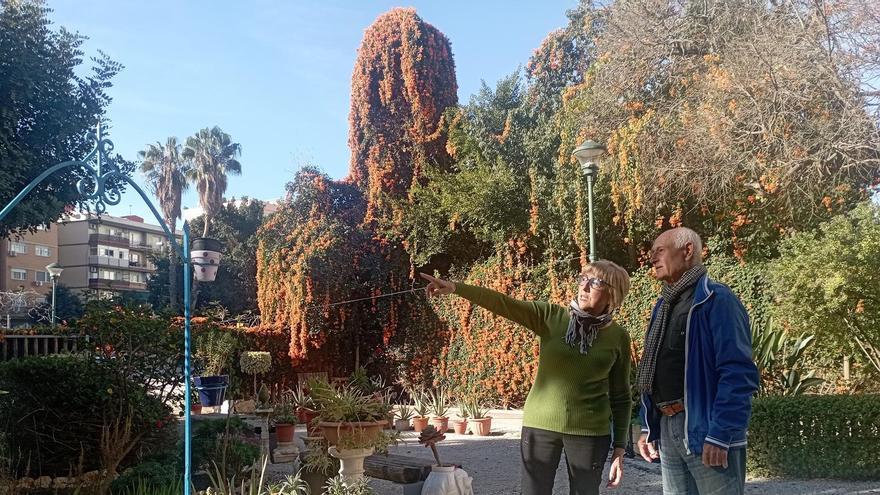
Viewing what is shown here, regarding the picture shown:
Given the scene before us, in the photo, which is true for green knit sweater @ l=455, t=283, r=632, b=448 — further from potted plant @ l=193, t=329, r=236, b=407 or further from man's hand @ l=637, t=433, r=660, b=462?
potted plant @ l=193, t=329, r=236, b=407

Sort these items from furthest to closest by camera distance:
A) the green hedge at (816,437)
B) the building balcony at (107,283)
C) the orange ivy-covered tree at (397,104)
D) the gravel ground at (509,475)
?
the building balcony at (107,283), the orange ivy-covered tree at (397,104), the green hedge at (816,437), the gravel ground at (509,475)

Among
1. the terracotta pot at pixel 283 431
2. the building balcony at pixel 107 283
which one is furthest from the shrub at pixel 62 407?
the building balcony at pixel 107 283

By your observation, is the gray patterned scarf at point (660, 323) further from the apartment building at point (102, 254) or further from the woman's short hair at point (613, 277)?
the apartment building at point (102, 254)

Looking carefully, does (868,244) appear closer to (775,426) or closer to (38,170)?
(775,426)

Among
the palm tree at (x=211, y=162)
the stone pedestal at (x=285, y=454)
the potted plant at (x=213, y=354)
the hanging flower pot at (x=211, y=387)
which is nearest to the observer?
the stone pedestal at (x=285, y=454)

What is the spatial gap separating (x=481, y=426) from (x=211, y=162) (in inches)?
1036

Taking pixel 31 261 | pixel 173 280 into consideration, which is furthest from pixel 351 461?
pixel 31 261

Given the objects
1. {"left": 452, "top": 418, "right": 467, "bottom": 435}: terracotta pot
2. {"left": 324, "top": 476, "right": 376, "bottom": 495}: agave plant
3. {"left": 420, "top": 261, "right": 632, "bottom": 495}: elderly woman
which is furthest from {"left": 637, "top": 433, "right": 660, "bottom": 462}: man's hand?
{"left": 452, "top": 418, "right": 467, "bottom": 435}: terracotta pot

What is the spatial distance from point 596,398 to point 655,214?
8.01 meters

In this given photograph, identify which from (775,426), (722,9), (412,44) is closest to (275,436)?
(775,426)

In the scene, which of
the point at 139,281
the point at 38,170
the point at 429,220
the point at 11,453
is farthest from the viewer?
the point at 139,281

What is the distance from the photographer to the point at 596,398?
2.83 meters

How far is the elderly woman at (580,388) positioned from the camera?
110 inches

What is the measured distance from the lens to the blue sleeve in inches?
85.1
